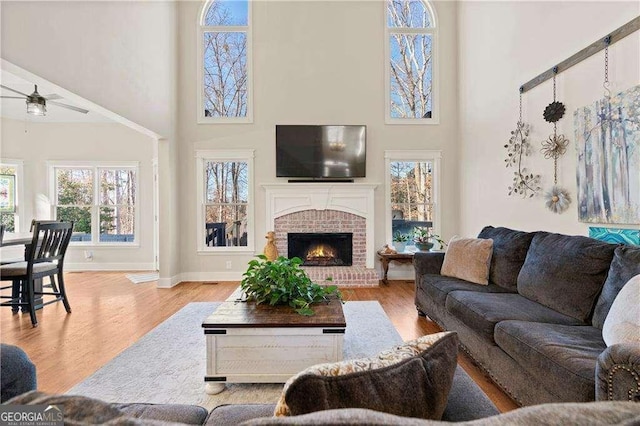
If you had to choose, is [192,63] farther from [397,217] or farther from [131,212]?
[397,217]

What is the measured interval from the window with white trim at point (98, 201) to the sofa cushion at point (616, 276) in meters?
7.06

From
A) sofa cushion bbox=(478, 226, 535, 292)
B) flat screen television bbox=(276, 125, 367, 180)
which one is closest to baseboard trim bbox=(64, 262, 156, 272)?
flat screen television bbox=(276, 125, 367, 180)

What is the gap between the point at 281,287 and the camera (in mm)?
2445

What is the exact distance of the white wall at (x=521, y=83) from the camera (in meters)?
2.74

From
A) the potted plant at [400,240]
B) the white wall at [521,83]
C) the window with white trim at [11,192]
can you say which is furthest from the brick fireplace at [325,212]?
the window with white trim at [11,192]

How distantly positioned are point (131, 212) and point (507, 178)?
6.66 m

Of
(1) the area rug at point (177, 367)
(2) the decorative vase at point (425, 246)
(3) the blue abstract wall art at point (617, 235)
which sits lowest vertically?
(1) the area rug at point (177, 367)

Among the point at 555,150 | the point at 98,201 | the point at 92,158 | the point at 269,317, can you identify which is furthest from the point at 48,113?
the point at 555,150

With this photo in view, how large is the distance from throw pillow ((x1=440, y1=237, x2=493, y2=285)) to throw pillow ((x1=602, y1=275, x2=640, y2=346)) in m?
1.49

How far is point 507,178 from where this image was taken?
4078mm

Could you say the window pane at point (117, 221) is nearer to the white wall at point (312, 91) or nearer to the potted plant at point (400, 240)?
the white wall at point (312, 91)

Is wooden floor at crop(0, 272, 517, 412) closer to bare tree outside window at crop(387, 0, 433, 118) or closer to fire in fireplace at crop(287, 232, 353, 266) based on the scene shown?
fire in fireplace at crop(287, 232, 353, 266)

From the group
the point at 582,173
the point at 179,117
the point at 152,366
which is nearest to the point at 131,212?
the point at 179,117

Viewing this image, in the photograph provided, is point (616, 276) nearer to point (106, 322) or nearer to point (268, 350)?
point (268, 350)
